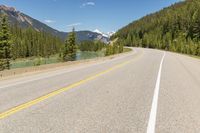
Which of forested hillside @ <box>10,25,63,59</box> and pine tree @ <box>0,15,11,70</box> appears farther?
forested hillside @ <box>10,25,63,59</box>

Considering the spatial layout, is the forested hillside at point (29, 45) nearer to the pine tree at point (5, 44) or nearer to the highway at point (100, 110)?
the pine tree at point (5, 44)

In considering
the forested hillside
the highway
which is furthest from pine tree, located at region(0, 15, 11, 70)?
the forested hillside

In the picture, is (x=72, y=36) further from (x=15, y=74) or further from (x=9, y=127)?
(x=9, y=127)

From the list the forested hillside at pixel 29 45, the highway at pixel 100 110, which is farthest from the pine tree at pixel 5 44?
the forested hillside at pixel 29 45

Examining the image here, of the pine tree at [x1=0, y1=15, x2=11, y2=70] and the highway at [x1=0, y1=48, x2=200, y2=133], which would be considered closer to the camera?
the highway at [x1=0, y1=48, x2=200, y2=133]

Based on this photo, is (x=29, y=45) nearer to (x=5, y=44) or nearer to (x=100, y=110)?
(x=5, y=44)

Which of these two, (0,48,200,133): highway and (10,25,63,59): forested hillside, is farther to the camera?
(10,25,63,59): forested hillside

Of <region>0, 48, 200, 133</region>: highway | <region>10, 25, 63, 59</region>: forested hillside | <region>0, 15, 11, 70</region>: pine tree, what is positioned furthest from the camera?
<region>10, 25, 63, 59</region>: forested hillside

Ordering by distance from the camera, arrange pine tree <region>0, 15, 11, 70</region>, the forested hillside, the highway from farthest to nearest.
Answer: the forested hillside → pine tree <region>0, 15, 11, 70</region> → the highway

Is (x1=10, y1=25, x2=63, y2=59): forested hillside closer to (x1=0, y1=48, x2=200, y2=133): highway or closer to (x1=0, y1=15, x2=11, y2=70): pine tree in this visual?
(x1=0, y1=15, x2=11, y2=70): pine tree

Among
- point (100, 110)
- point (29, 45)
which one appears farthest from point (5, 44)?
point (29, 45)

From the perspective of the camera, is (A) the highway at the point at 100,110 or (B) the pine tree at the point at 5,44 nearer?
(A) the highway at the point at 100,110

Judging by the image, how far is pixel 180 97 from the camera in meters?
8.10

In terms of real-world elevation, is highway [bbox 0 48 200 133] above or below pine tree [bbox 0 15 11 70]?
below
